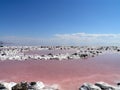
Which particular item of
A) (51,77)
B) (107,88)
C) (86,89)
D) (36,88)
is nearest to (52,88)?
(36,88)

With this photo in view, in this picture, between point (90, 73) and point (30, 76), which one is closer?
point (30, 76)

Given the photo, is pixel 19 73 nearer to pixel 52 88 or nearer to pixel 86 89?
pixel 52 88

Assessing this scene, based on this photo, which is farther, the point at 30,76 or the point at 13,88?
the point at 30,76

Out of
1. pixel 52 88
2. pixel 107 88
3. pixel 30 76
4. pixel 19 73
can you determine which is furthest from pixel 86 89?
pixel 19 73

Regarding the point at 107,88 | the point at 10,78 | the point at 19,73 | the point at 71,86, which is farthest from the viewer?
the point at 19,73

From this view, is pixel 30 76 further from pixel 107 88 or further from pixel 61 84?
pixel 107 88

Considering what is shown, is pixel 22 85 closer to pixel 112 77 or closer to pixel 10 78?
pixel 10 78

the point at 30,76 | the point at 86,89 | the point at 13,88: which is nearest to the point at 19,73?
the point at 30,76

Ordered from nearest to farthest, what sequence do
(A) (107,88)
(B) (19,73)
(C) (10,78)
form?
(A) (107,88)
(C) (10,78)
(B) (19,73)
